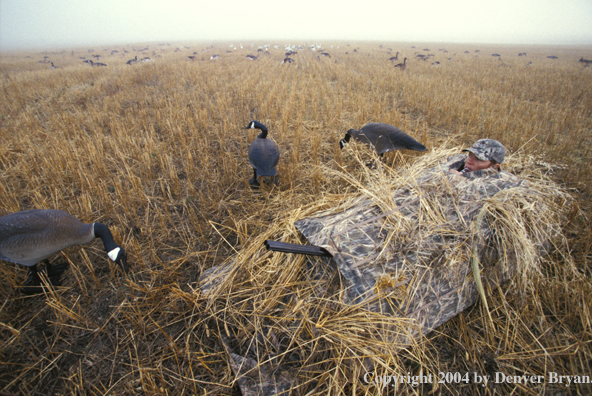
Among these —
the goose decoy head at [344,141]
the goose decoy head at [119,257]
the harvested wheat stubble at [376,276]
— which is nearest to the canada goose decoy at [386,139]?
the goose decoy head at [344,141]

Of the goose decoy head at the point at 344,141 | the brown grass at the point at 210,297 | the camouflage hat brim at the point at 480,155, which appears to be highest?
the camouflage hat brim at the point at 480,155

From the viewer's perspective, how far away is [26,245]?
2.08m

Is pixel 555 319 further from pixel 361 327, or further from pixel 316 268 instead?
pixel 316 268

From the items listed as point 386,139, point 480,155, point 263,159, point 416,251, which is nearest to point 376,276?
point 416,251

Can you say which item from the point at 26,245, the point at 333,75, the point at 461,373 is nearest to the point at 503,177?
the point at 461,373

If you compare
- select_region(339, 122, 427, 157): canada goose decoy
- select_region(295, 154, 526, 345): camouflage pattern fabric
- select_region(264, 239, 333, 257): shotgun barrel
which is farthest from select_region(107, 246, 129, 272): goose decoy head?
select_region(339, 122, 427, 157): canada goose decoy

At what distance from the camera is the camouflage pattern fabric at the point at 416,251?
174 cm

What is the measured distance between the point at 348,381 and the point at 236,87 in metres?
9.99

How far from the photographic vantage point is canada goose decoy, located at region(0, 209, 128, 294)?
2062mm

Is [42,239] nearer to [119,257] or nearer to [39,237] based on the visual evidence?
[39,237]

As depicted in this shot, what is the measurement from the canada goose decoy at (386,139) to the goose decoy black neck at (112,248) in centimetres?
370

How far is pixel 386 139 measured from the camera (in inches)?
156

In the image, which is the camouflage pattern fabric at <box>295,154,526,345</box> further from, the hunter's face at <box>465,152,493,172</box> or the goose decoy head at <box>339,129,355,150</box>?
the goose decoy head at <box>339,129,355,150</box>

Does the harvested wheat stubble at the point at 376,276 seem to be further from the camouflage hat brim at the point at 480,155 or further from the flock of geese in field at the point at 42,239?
the flock of geese in field at the point at 42,239
